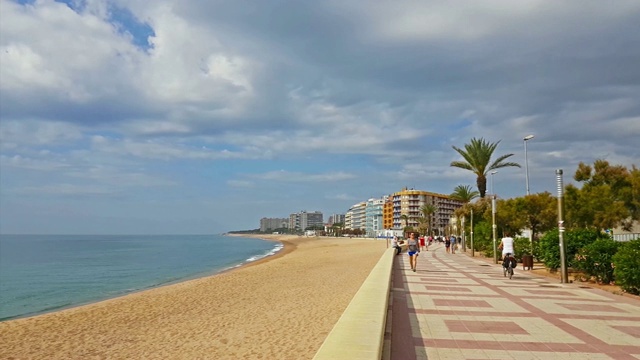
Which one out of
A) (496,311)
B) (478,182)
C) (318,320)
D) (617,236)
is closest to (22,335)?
(318,320)

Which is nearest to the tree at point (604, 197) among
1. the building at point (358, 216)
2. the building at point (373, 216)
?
the building at point (373, 216)

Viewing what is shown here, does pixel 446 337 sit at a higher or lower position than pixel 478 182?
lower

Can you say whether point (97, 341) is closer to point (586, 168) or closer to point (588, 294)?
point (588, 294)

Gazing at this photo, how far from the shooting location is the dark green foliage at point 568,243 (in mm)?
14625

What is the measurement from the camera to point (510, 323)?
25.0 feet

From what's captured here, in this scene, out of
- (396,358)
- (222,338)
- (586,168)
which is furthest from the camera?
(586,168)

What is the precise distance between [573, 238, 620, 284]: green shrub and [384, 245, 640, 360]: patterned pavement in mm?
849

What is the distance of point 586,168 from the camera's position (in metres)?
19.4

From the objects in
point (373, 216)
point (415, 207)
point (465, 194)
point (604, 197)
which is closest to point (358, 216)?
point (373, 216)

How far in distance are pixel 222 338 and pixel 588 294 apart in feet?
26.0

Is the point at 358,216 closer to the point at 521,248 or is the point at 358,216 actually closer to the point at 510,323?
the point at 521,248

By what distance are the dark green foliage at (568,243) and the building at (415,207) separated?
108 meters

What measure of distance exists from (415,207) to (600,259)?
118m

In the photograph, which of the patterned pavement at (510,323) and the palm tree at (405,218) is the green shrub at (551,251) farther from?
the palm tree at (405,218)
